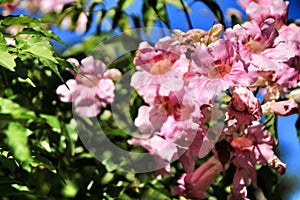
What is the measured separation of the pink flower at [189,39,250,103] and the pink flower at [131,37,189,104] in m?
0.05

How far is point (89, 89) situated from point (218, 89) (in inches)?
16.4

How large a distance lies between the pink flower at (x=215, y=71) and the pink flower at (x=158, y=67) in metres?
0.05

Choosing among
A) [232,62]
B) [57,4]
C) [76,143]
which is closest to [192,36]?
[232,62]

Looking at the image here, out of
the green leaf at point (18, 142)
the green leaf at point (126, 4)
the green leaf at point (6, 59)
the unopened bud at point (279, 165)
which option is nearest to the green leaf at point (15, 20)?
the green leaf at point (6, 59)

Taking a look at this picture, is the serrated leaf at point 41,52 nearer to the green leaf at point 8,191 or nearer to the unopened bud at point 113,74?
the green leaf at point 8,191

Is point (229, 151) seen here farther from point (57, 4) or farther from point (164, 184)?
point (57, 4)

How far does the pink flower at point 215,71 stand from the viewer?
854mm

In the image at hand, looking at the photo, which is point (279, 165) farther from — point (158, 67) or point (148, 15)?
point (148, 15)

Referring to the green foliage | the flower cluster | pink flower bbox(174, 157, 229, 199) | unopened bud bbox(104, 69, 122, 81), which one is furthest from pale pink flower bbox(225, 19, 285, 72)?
unopened bud bbox(104, 69, 122, 81)

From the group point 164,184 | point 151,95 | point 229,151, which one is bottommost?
point 164,184

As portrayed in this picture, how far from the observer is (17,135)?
61cm

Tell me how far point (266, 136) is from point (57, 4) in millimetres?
1149

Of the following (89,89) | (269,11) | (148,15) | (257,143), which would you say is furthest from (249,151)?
(148,15)

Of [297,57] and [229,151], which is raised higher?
[297,57]
